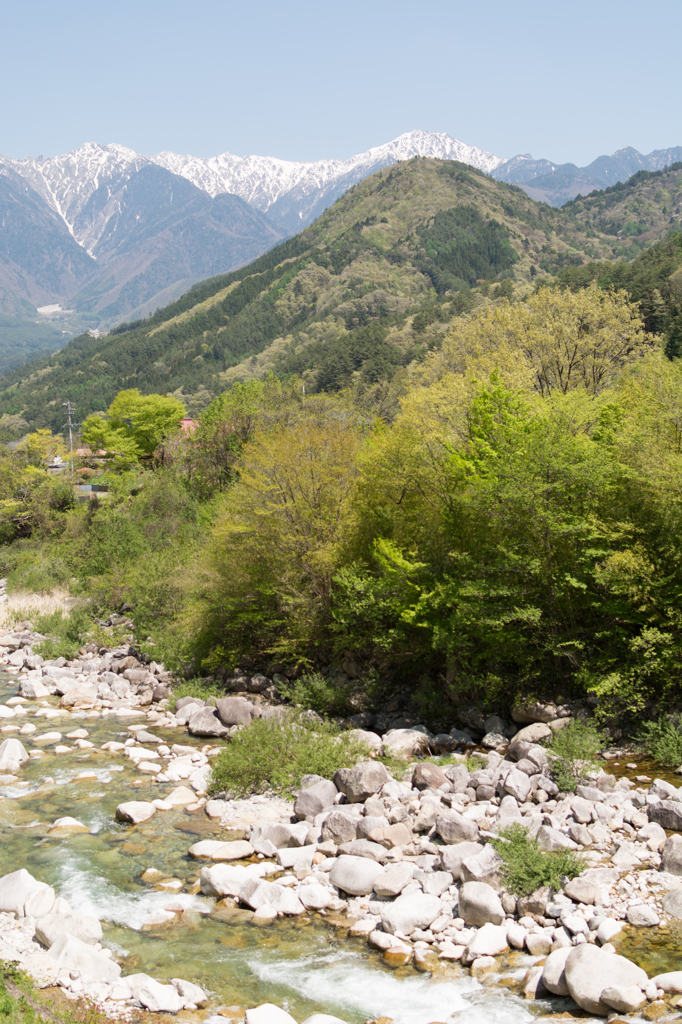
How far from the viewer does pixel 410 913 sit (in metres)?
11.9

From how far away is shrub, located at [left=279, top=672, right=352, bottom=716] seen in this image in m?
23.6

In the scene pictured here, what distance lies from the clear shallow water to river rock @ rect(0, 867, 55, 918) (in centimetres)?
72

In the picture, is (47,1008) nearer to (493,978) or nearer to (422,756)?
(493,978)

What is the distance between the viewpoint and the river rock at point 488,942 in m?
10.9

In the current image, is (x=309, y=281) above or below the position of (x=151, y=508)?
above

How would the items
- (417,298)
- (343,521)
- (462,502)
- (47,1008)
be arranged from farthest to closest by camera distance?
(417,298) < (343,521) < (462,502) < (47,1008)

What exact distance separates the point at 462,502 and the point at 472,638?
4.11 metres

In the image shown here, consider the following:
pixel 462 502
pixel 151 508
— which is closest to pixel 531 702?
pixel 462 502

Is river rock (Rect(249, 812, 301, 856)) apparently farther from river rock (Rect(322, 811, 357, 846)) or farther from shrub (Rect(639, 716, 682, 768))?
shrub (Rect(639, 716, 682, 768))

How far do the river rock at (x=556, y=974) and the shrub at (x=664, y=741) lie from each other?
7.60 metres

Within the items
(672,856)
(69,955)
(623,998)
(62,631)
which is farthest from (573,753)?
(62,631)

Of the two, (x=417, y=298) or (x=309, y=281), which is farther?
(x=309, y=281)

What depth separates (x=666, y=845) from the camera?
12.8 meters

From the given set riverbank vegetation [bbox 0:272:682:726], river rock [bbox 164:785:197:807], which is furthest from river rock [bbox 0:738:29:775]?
riverbank vegetation [bbox 0:272:682:726]
